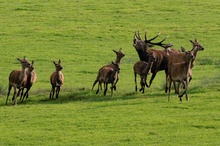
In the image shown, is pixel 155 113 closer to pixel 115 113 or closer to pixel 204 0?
pixel 115 113

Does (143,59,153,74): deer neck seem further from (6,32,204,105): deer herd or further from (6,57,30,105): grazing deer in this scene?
(6,57,30,105): grazing deer

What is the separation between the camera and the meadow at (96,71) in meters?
24.6

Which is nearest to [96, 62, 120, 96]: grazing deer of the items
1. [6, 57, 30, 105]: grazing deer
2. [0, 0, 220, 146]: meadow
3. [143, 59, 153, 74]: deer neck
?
[0, 0, 220, 146]: meadow

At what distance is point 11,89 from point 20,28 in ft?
45.9

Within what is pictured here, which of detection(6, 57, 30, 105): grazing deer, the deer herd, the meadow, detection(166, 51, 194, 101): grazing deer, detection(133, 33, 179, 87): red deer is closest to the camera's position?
the meadow

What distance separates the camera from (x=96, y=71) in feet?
122

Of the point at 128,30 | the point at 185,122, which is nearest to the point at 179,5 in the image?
the point at 128,30

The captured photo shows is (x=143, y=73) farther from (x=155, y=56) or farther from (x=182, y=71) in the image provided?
(x=182, y=71)

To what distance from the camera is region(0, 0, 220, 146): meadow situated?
80.7 feet

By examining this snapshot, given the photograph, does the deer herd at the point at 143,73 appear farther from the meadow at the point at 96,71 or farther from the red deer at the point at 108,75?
the meadow at the point at 96,71

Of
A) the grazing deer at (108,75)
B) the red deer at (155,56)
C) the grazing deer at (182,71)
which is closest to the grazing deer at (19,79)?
the grazing deer at (108,75)

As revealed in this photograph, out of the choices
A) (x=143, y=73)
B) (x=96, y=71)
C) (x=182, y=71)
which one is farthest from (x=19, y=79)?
(x=96, y=71)

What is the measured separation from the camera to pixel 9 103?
3069cm

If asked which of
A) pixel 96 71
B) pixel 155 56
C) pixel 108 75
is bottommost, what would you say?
pixel 96 71
